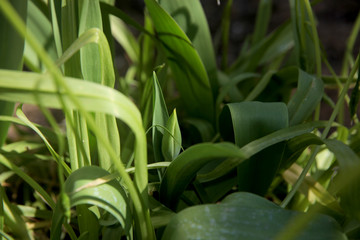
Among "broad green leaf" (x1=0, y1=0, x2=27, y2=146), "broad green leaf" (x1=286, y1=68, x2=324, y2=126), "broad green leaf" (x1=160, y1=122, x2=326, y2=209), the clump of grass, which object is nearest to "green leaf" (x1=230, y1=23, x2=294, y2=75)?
the clump of grass

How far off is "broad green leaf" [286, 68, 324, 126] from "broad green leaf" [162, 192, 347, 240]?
21cm

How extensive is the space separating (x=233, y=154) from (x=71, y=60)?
0.27 m

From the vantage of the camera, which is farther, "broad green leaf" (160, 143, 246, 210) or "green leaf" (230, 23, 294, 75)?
"green leaf" (230, 23, 294, 75)

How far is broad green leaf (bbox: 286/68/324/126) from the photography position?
1.84 ft

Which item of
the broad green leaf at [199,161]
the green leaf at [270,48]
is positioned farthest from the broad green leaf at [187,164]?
the green leaf at [270,48]

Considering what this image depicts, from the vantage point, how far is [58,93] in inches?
12.2

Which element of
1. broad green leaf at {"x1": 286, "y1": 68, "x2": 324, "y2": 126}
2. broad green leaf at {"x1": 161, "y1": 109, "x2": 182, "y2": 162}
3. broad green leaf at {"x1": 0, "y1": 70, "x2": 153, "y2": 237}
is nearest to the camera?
broad green leaf at {"x1": 0, "y1": 70, "x2": 153, "y2": 237}

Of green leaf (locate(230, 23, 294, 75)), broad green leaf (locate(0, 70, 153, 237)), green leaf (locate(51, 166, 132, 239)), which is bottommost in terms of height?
green leaf (locate(51, 166, 132, 239))

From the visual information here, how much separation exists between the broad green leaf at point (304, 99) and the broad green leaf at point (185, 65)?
17cm

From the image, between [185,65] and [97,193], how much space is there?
36cm

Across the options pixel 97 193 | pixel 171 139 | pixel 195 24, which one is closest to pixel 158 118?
pixel 171 139

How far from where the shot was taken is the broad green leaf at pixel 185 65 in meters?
0.60

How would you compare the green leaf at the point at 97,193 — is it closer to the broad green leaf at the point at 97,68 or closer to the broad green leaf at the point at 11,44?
the broad green leaf at the point at 97,68

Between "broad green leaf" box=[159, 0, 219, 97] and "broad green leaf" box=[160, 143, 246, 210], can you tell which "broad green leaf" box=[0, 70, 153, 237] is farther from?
"broad green leaf" box=[159, 0, 219, 97]
